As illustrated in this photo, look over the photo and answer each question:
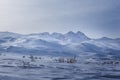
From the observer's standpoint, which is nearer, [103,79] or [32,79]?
[32,79]

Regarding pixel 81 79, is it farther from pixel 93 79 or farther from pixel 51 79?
pixel 51 79

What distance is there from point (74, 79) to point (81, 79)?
117 centimetres

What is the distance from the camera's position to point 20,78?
135 ft

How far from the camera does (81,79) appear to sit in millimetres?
42344

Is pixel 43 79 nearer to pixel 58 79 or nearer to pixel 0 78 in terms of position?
pixel 58 79

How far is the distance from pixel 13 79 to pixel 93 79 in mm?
12266

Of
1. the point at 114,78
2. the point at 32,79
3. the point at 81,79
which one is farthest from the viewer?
the point at 114,78

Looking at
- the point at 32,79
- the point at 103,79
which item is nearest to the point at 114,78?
the point at 103,79

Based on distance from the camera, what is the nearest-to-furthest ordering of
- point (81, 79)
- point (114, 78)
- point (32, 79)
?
point (32, 79) < point (81, 79) < point (114, 78)

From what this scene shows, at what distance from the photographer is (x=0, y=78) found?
131 feet

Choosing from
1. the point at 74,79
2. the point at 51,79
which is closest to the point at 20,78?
the point at 51,79

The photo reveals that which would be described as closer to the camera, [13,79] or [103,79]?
[13,79]

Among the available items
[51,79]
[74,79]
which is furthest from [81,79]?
[51,79]

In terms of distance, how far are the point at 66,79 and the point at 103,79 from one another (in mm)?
6055
